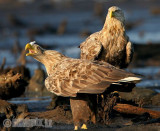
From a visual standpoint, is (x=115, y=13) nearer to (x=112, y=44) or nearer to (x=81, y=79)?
(x=112, y=44)

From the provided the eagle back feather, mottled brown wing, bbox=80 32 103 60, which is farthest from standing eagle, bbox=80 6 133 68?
the eagle back feather

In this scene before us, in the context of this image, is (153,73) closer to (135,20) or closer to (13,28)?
(13,28)

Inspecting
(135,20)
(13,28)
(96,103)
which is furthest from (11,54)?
(135,20)

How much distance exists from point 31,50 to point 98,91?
1593 mm

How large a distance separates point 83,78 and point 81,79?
0.12 ft

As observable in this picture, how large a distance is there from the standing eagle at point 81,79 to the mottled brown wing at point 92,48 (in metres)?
2.23

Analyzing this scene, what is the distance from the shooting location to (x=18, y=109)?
28.8 ft

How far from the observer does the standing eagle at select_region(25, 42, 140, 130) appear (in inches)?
277

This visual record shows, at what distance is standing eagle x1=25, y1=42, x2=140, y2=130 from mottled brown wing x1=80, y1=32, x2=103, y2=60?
2230 mm

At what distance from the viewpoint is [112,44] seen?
1008 cm

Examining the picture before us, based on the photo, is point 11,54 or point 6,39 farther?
point 6,39

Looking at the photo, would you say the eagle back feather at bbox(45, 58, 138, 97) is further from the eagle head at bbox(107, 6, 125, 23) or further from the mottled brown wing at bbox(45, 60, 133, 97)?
the eagle head at bbox(107, 6, 125, 23)

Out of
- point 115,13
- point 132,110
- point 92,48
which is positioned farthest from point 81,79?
point 115,13

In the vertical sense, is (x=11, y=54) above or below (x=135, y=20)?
below
